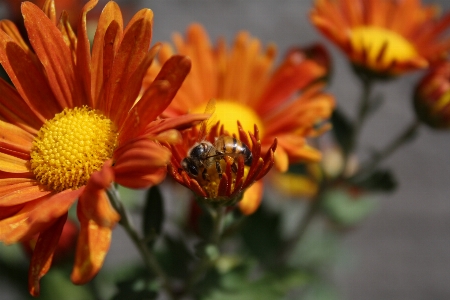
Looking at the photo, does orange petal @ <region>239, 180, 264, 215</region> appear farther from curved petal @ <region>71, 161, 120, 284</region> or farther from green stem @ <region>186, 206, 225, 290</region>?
curved petal @ <region>71, 161, 120, 284</region>

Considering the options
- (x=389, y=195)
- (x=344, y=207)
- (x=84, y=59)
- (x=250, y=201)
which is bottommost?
(x=389, y=195)

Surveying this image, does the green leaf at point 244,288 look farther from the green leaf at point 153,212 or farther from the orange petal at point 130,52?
the orange petal at point 130,52

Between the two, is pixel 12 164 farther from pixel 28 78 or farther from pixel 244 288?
pixel 244 288

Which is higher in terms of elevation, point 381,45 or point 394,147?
point 381,45

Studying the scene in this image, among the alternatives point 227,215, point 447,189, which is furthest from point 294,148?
point 447,189

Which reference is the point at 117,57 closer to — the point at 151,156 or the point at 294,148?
the point at 151,156

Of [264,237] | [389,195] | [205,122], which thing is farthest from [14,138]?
[389,195]

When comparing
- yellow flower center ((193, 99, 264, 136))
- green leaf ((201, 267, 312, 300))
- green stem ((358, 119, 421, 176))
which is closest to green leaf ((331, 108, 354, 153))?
green stem ((358, 119, 421, 176))
